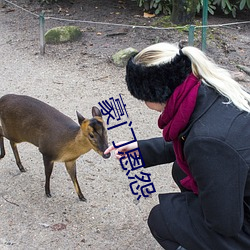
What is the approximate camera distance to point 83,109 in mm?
4836

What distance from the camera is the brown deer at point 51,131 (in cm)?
297

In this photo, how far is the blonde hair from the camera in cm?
205

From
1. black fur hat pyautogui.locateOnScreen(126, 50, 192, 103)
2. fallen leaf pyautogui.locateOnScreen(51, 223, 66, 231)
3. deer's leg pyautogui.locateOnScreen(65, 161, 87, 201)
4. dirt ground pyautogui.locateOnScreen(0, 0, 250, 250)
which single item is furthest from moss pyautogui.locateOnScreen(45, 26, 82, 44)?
black fur hat pyautogui.locateOnScreen(126, 50, 192, 103)

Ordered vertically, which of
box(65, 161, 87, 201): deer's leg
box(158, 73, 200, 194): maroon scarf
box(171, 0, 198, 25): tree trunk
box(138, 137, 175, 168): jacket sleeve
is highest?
box(158, 73, 200, 194): maroon scarf

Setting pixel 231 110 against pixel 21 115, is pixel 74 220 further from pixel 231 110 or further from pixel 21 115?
pixel 231 110

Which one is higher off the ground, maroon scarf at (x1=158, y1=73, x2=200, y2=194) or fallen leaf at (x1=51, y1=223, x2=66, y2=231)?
maroon scarf at (x1=158, y1=73, x2=200, y2=194)

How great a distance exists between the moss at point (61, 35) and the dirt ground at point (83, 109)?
4.6 inches

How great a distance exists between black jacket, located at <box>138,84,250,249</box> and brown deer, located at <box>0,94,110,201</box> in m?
0.95

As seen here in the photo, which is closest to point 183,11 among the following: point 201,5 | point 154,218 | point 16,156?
point 201,5

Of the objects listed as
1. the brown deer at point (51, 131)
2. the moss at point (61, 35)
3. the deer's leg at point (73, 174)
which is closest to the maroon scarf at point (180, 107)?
the brown deer at point (51, 131)

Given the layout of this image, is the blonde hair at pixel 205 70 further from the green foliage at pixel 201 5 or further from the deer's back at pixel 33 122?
the green foliage at pixel 201 5

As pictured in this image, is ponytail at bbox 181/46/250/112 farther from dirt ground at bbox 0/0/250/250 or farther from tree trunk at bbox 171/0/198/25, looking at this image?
tree trunk at bbox 171/0/198/25

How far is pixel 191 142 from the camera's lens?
2.00 meters

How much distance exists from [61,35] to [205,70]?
4.77 metres
